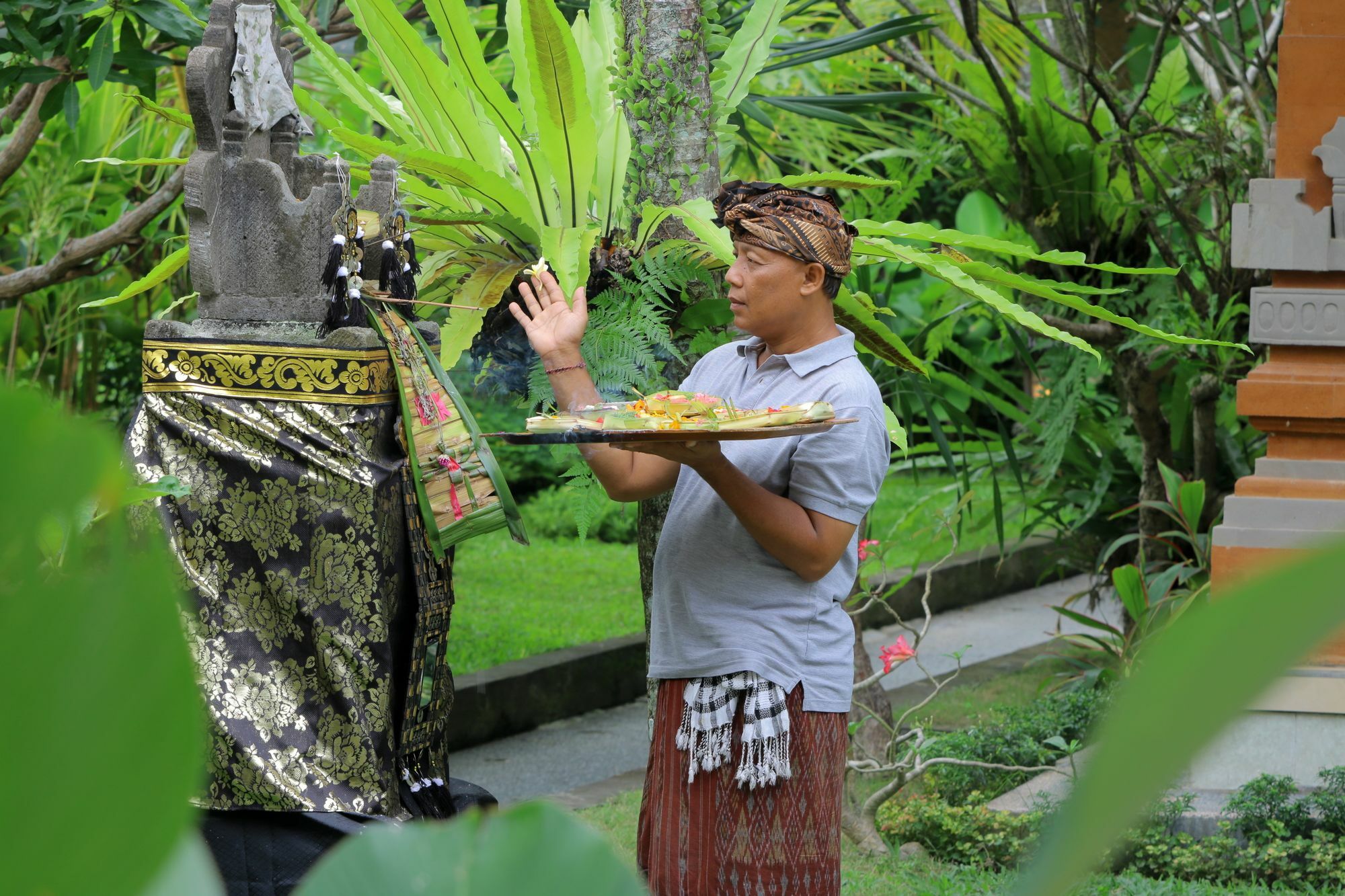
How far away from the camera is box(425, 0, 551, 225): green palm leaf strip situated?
2.26 m

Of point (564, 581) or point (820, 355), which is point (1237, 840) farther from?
point (564, 581)

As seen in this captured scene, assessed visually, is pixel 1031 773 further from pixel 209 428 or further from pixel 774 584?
pixel 209 428

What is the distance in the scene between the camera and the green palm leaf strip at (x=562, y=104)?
7.00ft

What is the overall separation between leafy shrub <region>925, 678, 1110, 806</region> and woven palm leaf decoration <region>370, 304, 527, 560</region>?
6.19 feet

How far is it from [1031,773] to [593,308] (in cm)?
216

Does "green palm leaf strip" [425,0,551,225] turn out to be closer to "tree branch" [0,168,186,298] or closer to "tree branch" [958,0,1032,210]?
"tree branch" [0,168,186,298]

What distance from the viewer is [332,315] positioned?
220 centimetres

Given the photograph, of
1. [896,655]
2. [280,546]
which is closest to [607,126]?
[280,546]

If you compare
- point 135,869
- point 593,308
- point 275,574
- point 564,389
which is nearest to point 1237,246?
point 593,308

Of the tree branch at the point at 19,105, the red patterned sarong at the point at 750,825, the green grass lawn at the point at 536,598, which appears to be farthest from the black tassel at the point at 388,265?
the green grass lawn at the point at 536,598

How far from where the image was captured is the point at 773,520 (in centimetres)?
180

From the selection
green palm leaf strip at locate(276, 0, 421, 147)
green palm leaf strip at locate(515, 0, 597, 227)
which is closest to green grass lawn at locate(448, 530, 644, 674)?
green palm leaf strip at locate(276, 0, 421, 147)

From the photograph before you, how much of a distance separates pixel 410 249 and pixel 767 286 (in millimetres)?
664

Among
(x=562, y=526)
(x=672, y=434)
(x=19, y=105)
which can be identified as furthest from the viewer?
(x=562, y=526)
